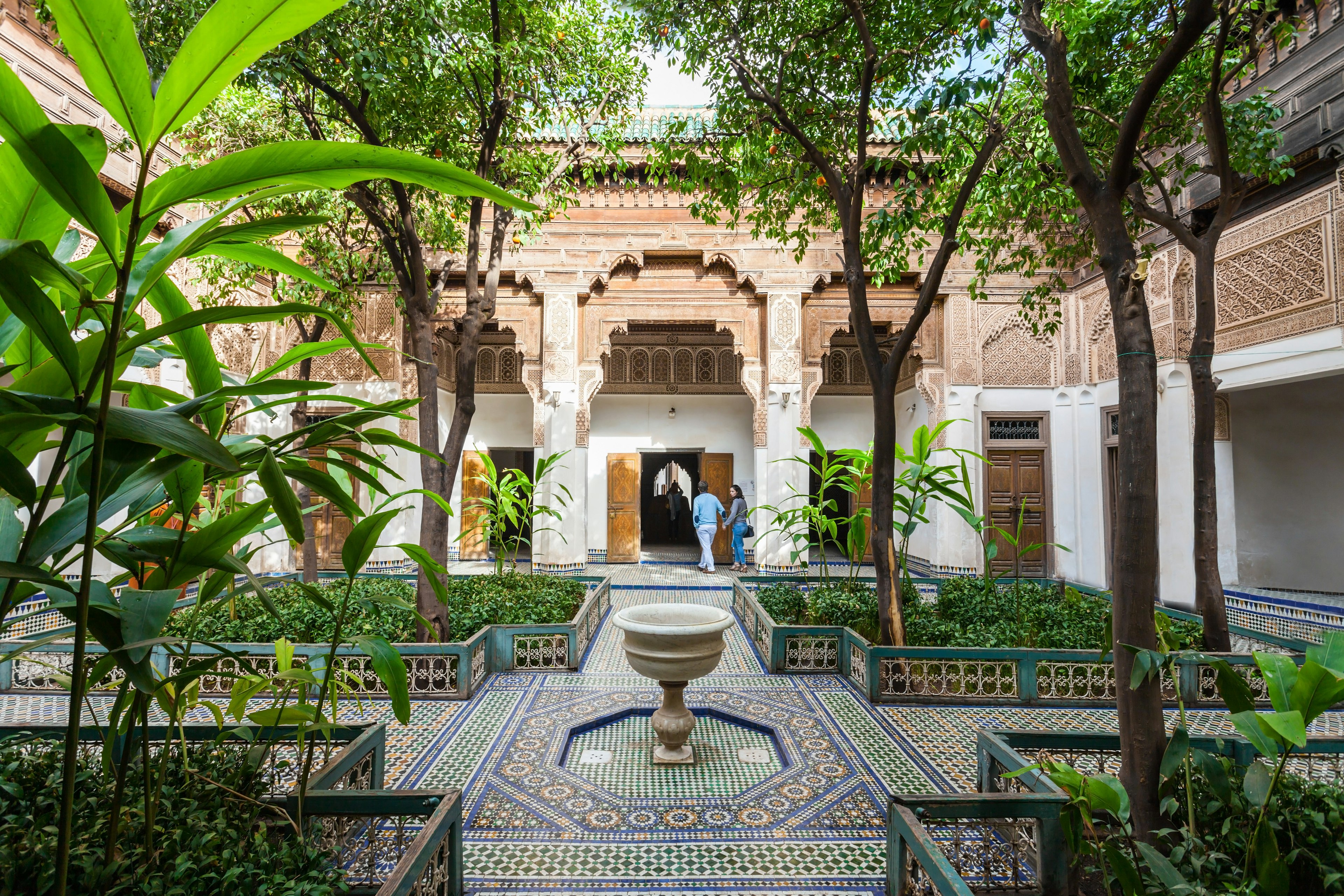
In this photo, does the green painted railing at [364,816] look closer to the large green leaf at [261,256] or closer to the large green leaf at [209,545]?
the large green leaf at [209,545]

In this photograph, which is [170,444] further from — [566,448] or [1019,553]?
[566,448]

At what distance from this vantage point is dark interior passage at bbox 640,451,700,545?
11.1 metres

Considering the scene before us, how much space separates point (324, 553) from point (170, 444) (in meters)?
8.12

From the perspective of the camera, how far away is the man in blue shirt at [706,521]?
750 centimetres

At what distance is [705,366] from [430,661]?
630 cm

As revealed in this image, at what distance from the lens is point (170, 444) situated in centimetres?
67

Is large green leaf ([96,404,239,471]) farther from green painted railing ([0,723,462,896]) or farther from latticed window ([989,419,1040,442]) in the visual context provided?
latticed window ([989,419,1040,442])

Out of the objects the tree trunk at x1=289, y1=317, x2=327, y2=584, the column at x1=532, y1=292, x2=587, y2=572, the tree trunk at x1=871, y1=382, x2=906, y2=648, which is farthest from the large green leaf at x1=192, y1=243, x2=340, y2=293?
the column at x1=532, y1=292, x2=587, y2=572

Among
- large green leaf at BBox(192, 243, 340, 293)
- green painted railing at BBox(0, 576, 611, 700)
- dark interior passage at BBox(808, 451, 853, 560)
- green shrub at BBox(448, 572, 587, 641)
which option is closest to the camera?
large green leaf at BBox(192, 243, 340, 293)

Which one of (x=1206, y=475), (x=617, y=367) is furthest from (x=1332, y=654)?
(x=617, y=367)

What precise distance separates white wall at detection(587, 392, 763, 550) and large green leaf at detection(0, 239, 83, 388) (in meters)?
8.22

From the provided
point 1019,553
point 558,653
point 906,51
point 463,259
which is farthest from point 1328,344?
point 463,259

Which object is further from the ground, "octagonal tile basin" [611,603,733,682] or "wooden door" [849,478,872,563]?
"wooden door" [849,478,872,563]

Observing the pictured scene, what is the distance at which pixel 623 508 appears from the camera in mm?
8406
